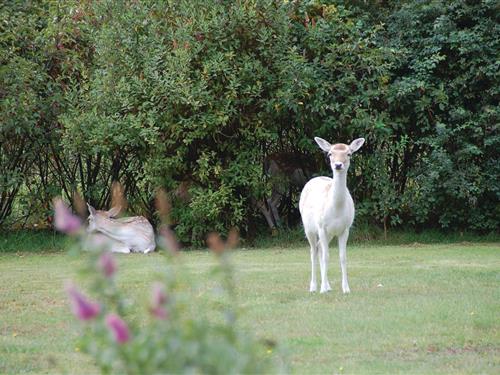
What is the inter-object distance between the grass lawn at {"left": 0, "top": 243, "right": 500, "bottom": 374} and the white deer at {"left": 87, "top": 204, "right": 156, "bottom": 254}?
4.96 ft

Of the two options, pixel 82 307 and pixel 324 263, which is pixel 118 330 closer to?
pixel 82 307

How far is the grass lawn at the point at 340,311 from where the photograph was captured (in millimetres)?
7441

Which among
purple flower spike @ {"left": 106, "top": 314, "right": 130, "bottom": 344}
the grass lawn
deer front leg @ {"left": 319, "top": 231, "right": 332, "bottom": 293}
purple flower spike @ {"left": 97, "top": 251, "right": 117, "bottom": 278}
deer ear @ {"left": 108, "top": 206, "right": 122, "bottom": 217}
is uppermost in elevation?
deer ear @ {"left": 108, "top": 206, "right": 122, "bottom": 217}

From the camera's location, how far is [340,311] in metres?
9.55

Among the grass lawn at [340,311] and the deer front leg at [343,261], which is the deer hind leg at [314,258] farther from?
the deer front leg at [343,261]

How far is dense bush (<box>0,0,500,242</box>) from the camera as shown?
16188 millimetres

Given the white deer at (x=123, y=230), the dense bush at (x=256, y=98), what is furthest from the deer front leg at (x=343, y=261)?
the white deer at (x=123, y=230)

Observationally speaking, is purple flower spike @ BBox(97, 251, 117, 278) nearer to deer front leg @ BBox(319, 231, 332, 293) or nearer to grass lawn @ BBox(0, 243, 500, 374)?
grass lawn @ BBox(0, 243, 500, 374)

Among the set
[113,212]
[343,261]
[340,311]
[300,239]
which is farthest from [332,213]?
[113,212]

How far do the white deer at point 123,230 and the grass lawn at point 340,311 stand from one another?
59.5 inches

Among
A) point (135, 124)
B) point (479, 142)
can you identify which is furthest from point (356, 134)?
point (135, 124)

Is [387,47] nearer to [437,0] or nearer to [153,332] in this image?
[437,0]

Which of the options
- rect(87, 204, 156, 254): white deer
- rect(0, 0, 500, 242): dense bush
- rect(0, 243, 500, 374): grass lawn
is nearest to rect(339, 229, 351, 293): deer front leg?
rect(0, 243, 500, 374): grass lawn

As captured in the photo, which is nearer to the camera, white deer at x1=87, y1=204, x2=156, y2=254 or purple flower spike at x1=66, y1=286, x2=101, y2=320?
purple flower spike at x1=66, y1=286, x2=101, y2=320
